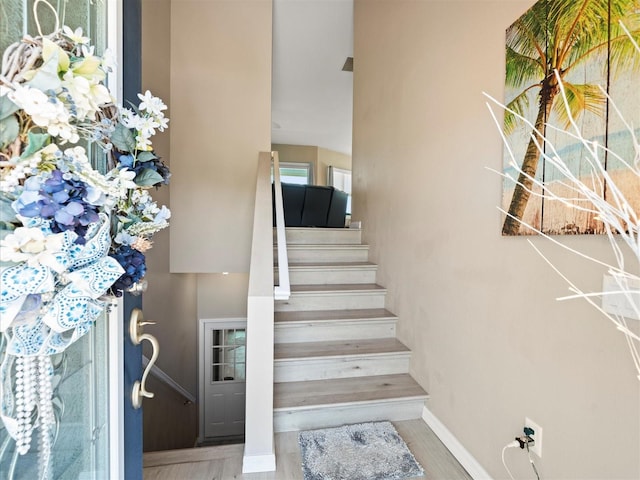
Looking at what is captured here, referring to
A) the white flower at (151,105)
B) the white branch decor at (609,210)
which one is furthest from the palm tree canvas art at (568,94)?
the white flower at (151,105)

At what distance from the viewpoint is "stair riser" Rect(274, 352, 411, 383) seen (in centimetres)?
200

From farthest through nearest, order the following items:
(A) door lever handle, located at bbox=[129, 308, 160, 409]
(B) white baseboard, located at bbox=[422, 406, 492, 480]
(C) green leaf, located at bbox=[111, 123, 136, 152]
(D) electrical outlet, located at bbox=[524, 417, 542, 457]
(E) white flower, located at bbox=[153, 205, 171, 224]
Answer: (B) white baseboard, located at bbox=[422, 406, 492, 480] → (D) electrical outlet, located at bbox=[524, 417, 542, 457] → (A) door lever handle, located at bbox=[129, 308, 160, 409] → (E) white flower, located at bbox=[153, 205, 171, 224] → (C) green leaf, located at bbox=[111, 123, 136, 152]

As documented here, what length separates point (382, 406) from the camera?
189cm

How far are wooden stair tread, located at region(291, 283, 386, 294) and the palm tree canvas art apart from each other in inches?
55.8

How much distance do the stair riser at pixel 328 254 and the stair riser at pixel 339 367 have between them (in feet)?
3.60

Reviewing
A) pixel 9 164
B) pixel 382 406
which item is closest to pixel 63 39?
pixel 9 164

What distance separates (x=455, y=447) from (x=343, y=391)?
65cm

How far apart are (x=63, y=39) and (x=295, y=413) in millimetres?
1847

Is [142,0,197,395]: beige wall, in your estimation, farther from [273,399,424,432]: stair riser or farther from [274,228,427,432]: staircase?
[273,399,424,432]: stair riser

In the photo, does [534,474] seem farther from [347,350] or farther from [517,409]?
[347,350]

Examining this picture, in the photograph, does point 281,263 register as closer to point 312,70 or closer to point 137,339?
point 137,339

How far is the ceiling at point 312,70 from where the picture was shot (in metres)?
3.66

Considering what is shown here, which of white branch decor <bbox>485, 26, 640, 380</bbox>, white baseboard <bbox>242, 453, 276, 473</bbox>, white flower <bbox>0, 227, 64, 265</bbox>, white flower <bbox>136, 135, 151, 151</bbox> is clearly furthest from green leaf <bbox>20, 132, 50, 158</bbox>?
white baseboard <bbox>242, 453, 276, 473</bbox>

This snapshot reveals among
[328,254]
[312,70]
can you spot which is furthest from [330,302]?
[312,70]
